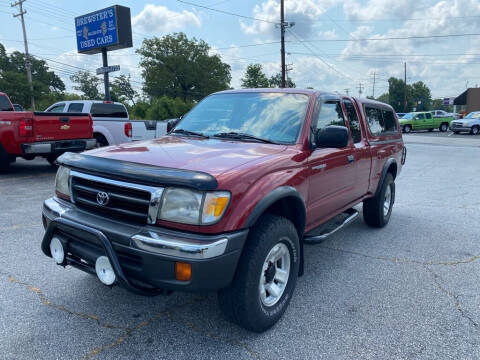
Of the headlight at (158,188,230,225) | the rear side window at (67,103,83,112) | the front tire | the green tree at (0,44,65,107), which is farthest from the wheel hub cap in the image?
the green tree at (0,44,65,107)

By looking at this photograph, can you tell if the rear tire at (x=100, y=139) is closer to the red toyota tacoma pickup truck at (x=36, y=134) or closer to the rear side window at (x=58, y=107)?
the red toyota tacoma pickup truck at (x=36, y=134)

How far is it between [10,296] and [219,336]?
1865 millimetres

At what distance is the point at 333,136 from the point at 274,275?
1211 mm

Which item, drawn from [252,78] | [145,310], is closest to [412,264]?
[145,310]

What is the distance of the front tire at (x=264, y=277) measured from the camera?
2461 millimetres

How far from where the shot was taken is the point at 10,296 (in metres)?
3.18

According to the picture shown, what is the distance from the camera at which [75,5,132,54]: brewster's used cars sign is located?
19.1m

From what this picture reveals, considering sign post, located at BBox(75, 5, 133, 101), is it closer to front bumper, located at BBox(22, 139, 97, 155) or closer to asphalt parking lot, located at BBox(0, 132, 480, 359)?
front bumper, located at BBox(22, 139, 97, 155)

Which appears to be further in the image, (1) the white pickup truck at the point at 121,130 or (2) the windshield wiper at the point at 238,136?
(1) the white pickup truck at the point at 121,130

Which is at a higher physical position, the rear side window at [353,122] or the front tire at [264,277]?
the rear side window at [353,122]

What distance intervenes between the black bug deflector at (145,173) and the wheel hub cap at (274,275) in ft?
2.58

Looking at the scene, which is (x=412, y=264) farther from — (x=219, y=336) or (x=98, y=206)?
(x=98, y=206)

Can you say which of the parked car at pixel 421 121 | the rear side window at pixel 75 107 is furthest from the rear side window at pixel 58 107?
the parked car at pixel 421 121

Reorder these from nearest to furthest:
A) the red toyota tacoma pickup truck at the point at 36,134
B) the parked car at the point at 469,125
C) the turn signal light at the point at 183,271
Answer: the turn signal light at the point at 183,271
the red toyota tacoma pickup truck at the point at 36,134
the parked car at the point at 469,125
